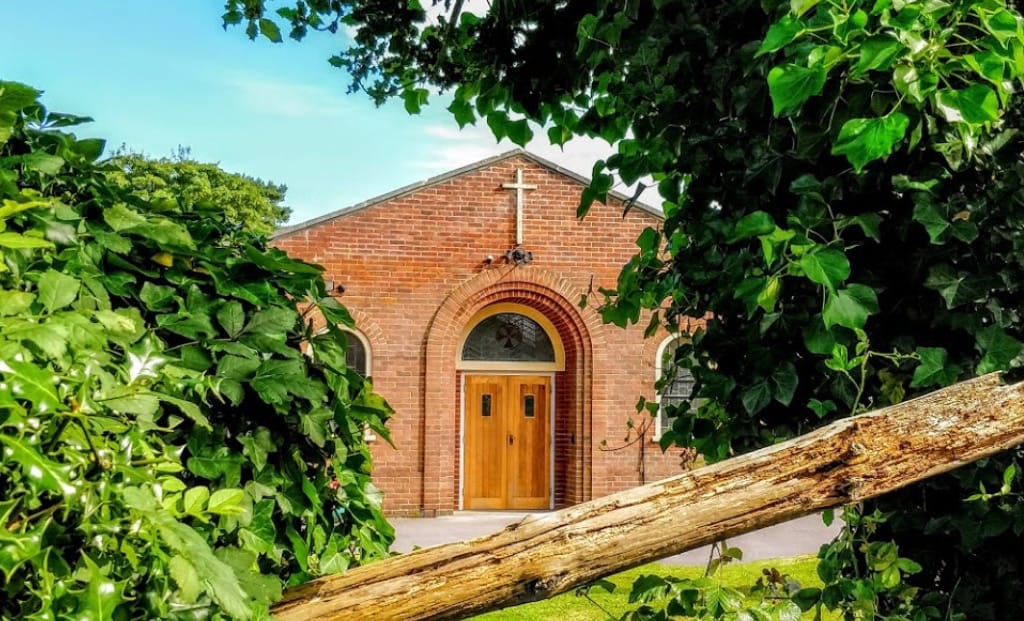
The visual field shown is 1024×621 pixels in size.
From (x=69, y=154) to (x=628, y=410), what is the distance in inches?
526

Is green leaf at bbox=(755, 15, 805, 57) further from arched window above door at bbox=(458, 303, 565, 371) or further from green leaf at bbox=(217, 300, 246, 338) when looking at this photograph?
arched window above door at bbox=(458, 303, 565, 371)

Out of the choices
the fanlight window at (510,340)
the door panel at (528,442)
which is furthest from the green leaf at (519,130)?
the door panel at (528,442)

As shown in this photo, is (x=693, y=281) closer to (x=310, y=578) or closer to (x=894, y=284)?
(x=894, y=284)

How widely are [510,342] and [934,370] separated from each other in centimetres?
1349

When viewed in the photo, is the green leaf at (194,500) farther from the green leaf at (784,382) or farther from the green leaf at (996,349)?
the green leaf at (996,349)

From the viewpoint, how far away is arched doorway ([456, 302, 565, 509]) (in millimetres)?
15344

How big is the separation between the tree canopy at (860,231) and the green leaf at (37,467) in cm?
144

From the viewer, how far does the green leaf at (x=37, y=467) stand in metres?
1.11

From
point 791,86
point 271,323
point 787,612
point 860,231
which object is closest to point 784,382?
point 860,231

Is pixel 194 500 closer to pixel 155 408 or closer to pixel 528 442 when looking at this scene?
pixel 155 408

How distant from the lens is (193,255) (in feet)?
6.29

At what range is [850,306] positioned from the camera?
1.96m

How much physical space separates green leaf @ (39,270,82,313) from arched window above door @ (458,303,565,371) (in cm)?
1384

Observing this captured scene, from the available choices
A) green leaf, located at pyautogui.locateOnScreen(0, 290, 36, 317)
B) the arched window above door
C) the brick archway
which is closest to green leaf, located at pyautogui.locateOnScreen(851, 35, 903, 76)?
green leaf, located at pyautogui.locateOnScreen(0, 290, 36, 317)
